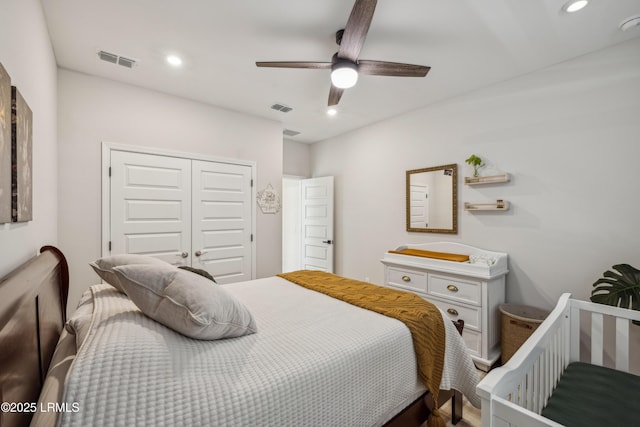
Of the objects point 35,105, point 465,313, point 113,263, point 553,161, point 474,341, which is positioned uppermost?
point 35,105

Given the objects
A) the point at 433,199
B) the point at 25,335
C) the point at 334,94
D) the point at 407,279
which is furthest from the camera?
the point at 433,199

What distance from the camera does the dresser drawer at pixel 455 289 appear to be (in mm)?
2548

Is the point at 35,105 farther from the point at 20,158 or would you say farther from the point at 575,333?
the point at 575,333

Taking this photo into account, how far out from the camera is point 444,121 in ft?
10.6

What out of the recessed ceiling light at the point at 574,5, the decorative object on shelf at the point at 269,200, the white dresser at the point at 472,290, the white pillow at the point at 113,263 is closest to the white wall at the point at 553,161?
the white dresser at the point at 472,290

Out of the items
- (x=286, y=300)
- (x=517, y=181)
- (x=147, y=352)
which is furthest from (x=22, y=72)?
(x=517, y=181)

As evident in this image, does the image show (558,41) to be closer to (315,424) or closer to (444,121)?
(444,121)

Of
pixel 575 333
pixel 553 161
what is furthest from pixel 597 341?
pixel 553 161

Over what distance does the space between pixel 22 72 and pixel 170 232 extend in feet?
6.32

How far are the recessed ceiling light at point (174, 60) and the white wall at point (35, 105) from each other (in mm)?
773

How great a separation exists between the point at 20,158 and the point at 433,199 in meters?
3.43

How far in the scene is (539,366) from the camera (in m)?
1.20

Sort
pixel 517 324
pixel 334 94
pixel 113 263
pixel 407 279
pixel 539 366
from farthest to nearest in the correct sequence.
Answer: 1. pixel 407 279
2. pixel 334 94
3. pixel 517 324
4. pixel 113 263
5. pixel 539 366

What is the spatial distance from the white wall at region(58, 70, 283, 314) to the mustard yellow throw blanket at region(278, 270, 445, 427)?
2265 mm
